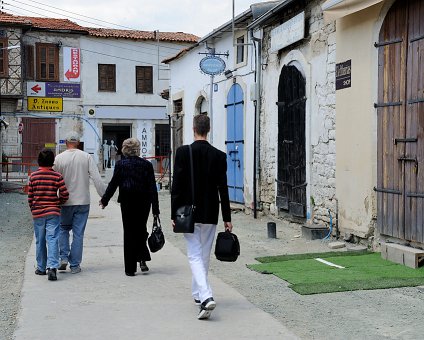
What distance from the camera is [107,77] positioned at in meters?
33.6

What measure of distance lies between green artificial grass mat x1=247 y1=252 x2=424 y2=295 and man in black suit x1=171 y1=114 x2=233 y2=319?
4.39ft

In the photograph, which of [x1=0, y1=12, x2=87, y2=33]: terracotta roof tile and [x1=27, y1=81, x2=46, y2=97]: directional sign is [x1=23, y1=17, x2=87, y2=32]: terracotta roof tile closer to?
[x1=0, y1=12, x2=87, y2=33]: terracotta roof tile

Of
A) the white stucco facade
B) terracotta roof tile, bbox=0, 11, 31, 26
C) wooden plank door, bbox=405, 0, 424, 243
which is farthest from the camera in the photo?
the white stucco facade

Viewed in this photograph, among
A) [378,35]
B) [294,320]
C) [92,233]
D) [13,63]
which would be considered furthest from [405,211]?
[13,63]

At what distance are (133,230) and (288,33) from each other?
18.3ft

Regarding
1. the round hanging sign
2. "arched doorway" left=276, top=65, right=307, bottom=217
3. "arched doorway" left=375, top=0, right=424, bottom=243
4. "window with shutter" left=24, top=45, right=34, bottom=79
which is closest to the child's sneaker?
"arched doorway" left=375, top=0, right=424, bottom=243

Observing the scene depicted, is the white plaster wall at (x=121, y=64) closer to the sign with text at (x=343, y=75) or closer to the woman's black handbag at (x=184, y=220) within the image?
the sign with text at (x=343, y=75)

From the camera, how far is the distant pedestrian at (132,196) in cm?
693

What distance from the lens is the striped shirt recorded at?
21.9ft

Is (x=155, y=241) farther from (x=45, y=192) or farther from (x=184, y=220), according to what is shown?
(x=184, y=220)

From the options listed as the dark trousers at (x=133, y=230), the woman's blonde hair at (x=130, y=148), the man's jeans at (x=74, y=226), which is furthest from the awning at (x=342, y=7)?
the man's jeans at (x=74, y=226)

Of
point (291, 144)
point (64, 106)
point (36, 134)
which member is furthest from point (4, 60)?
point (291, 144)

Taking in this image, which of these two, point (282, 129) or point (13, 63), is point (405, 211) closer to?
point (282, 129)

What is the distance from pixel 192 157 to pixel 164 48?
2983 cm
